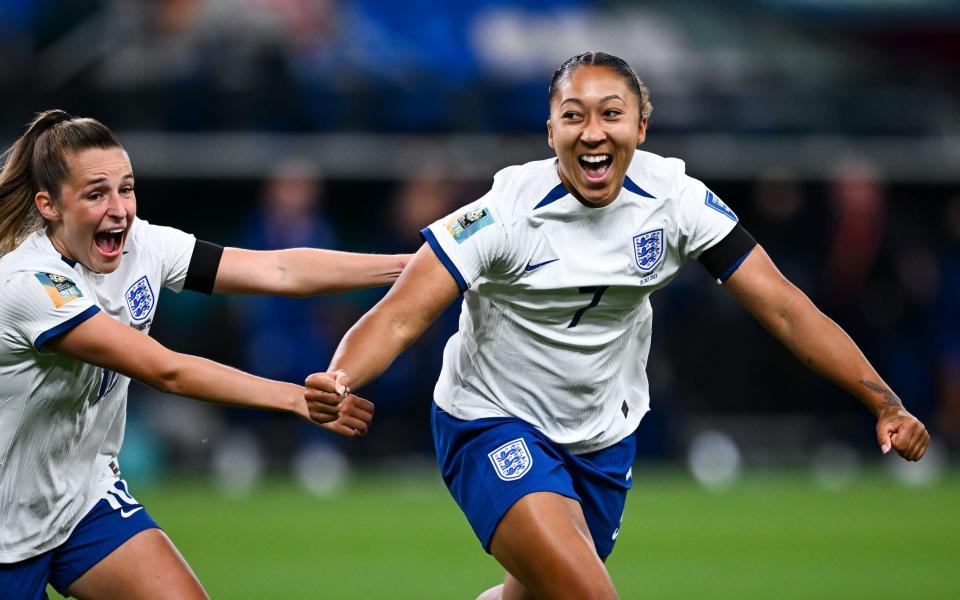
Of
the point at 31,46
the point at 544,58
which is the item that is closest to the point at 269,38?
the point at 31,46

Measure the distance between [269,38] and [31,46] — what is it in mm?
2231

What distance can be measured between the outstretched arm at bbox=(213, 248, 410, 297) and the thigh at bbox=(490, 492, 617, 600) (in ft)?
3.83

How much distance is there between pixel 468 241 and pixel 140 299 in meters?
1.14

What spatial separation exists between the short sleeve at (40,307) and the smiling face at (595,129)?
1.64 metres

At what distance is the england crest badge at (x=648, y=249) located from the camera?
532 centimetres

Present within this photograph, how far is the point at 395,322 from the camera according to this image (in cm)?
511

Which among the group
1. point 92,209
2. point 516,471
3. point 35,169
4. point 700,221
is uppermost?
point 700,221

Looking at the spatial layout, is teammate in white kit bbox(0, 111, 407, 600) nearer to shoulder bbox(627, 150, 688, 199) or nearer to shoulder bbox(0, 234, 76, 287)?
shoulder bbox(0, 234, 76, 287)

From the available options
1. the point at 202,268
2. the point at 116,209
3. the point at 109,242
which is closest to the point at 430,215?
the point at 202,268

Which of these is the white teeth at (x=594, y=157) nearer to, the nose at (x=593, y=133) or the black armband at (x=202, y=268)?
the nose at (x=593, y=133)

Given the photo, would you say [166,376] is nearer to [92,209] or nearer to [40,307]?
[40,307]

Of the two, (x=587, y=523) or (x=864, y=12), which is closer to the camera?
(x=587, y=523)

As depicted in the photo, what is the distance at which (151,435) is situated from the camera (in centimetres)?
1360

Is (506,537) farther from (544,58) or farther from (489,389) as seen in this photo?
(544,58)
